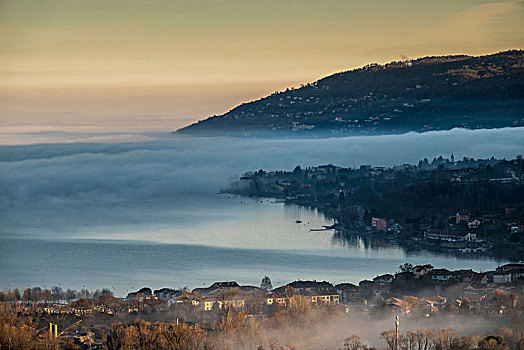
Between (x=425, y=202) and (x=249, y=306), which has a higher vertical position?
(x=425, y=202)

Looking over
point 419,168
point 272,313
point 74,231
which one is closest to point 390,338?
point 272,313

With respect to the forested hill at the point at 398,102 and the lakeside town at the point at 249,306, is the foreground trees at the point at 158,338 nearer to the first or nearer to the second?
the lakeside town at the point at 249,306

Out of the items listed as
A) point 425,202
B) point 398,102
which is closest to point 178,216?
point 425,202

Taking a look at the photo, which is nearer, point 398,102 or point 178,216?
point 178,216

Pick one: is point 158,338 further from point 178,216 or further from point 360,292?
point 178,216

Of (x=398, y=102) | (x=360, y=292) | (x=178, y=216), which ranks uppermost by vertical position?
(x=398, y=102)

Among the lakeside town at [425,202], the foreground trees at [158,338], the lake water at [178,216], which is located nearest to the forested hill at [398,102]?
the lake water at [178,216]
